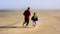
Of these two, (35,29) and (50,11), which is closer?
(35,29)

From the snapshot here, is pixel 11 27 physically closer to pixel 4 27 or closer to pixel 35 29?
pixel 4 27

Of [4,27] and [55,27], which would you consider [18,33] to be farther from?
[55,27]

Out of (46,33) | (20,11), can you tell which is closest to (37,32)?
(46,33)

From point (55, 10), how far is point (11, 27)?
11.6 metres

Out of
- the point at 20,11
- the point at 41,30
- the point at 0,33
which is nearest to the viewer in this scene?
the point at 0,33

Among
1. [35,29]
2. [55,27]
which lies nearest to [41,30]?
[35,29]

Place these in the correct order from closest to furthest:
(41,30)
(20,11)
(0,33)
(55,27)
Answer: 1. (0,33)
2. (41,30)
3. (55,27)
4. (20,11)

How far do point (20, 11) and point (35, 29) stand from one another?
10.4m

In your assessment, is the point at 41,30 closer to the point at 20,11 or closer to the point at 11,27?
the point at 11,27

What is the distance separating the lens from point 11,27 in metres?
16.3

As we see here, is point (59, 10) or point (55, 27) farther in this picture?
point (59, 10)

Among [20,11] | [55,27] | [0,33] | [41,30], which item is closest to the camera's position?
[0,33]

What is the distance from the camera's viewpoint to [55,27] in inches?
659

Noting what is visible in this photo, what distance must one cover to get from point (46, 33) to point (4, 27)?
10.1 ft
